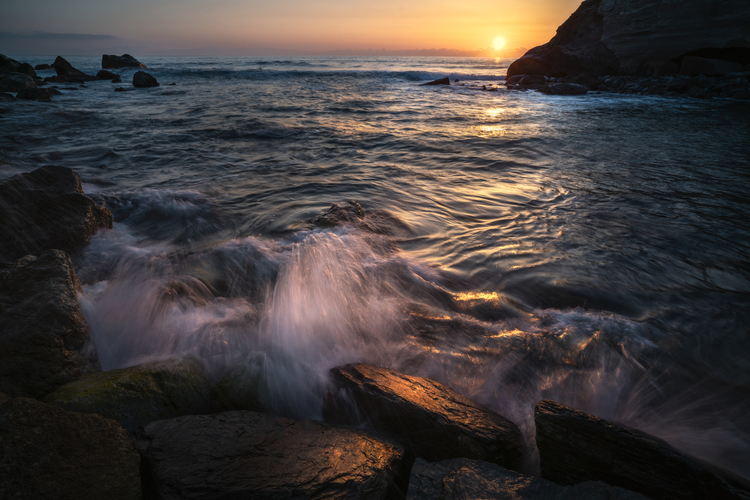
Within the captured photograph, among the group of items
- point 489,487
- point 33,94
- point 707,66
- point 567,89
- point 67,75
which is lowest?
point 489,487

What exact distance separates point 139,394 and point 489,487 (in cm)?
187

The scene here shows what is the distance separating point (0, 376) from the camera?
1758 millimetres

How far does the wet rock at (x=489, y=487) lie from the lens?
1.42m

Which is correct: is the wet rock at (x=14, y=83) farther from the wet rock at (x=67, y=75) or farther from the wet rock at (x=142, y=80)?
the wet rock at (x=67, y=75)

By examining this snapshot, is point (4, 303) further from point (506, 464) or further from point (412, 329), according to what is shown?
point (506, 464)

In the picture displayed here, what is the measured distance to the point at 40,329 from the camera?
80.0 inches

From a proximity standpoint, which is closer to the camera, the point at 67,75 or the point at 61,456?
the point at 61,456

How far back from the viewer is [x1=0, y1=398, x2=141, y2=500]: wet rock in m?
1.22

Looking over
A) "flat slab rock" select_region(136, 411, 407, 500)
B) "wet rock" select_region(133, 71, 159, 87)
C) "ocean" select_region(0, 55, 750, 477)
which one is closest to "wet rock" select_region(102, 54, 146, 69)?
"wet rock" select_region(133, 71, 159, 87)

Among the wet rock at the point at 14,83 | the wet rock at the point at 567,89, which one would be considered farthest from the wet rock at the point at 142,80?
the wet rock at the point at 567,89

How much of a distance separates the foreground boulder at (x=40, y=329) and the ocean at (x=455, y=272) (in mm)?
378

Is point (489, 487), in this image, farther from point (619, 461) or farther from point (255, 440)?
point (255, 440)

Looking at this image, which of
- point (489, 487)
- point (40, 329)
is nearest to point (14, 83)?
point (40, 329)

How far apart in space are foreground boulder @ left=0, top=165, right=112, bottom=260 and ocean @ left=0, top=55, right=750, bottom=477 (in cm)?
23
